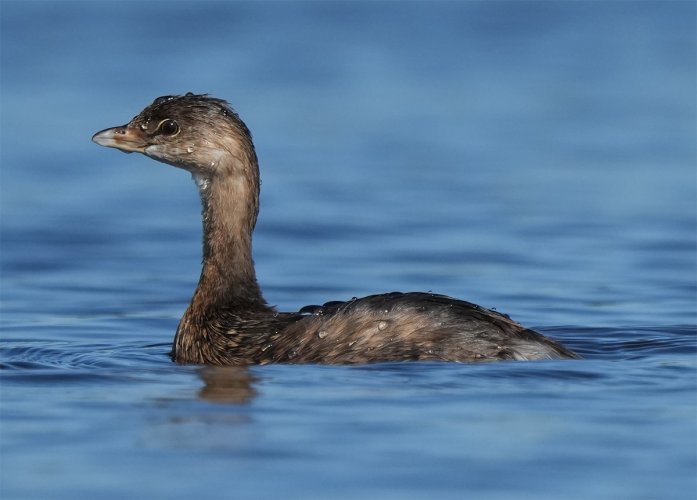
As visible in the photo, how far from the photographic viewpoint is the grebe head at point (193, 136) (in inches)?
490

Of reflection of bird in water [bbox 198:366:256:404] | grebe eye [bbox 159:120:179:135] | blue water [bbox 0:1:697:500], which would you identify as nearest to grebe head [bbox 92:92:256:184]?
grebe eye [bbox 159:120:179:135]

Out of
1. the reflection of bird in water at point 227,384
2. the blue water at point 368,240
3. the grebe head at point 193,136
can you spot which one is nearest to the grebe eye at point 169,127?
the grebe head at point 193,136

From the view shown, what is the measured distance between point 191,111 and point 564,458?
4.66 m

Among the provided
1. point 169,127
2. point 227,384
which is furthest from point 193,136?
point 227,384

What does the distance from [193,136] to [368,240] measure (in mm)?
6330

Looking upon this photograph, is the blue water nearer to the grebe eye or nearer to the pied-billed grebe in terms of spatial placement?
the pied-billed grebe

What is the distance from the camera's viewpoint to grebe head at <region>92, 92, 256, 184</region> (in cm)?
1245

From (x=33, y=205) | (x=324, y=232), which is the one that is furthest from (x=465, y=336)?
(x=33, y=205)

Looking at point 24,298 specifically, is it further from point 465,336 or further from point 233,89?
point 233,89

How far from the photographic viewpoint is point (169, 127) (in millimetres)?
12664

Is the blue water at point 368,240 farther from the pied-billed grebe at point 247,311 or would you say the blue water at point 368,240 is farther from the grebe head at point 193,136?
the grebe head at point 193,136

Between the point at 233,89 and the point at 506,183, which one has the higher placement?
the point at 233,89

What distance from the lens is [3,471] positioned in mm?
8852

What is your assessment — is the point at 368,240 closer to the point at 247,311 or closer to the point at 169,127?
the point at 169,127
